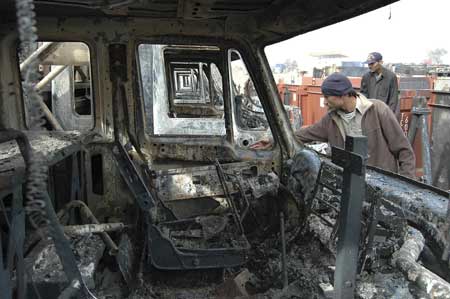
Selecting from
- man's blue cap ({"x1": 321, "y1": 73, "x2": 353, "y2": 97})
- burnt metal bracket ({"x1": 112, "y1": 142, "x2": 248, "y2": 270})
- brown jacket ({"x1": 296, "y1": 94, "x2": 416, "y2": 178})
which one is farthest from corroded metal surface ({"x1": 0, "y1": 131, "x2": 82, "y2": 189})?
brown jacket ({"x1": 296, "y1": 94, "x2": 416, "y2": 178})

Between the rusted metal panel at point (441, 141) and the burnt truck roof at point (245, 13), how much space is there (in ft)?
9.63

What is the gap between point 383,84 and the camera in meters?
6.38

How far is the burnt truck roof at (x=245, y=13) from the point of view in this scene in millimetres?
2344

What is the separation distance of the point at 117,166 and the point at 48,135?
1.40ft

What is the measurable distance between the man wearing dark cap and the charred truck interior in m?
3.61

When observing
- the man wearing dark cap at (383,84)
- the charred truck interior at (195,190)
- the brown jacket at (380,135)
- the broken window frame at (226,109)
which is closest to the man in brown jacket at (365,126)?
the brown jacket at (380,135)

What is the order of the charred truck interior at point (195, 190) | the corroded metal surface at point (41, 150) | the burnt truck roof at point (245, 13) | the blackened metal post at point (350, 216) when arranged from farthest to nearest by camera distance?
the burnt truck roof at point (245, 13)
the charred truck interior at point (195, 190)
the blackened metal post at point (350, 216)
the corroded metal surface at point (41, 150)

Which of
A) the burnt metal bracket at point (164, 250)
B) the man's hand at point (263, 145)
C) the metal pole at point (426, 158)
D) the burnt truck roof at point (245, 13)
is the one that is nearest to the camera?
the burnt truck roof at point (245, 13)

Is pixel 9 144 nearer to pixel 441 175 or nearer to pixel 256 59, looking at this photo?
pixel 256 59

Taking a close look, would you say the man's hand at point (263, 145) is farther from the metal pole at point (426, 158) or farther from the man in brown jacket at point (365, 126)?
the metal pole at point (426, 158)

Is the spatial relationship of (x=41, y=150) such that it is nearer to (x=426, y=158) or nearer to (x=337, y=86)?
(x=337, y=86)

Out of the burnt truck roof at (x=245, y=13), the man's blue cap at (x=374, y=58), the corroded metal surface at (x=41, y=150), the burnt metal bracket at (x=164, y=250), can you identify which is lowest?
the burnt metal bracket at (x=164, y=250)

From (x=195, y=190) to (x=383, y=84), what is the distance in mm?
4361

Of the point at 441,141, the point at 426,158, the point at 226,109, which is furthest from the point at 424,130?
the point at 226,109
